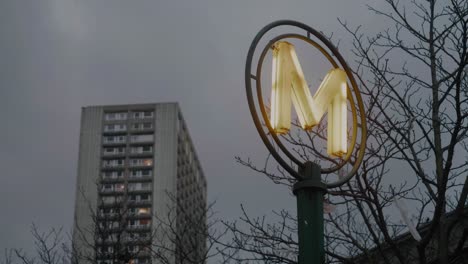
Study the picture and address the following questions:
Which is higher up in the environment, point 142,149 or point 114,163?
point 142,149

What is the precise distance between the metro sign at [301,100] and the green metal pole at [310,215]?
0.85 feet

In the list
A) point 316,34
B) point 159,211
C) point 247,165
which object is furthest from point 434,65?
point 159,211

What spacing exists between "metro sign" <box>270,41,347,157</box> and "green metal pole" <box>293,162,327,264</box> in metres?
0.26

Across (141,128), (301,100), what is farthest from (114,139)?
(301,100)

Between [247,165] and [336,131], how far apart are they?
19.7 feet

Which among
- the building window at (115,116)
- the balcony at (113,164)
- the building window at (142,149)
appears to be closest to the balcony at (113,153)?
the balcony at (113,164)

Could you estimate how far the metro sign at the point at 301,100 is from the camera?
3.97 m

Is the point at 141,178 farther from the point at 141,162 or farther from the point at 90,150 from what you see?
the point at 90,150

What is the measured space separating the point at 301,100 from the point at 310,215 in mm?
754

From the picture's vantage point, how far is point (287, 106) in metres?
3.97

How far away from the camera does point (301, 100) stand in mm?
4164

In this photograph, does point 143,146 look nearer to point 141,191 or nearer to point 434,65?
point 141,191

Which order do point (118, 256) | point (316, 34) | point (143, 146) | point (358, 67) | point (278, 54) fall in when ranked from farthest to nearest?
point (143, 146), point (118, 256), point (358, 67), point (316, 34), point (278, 54)

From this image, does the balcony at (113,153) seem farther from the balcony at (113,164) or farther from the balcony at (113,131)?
the balcony at (113,131)
